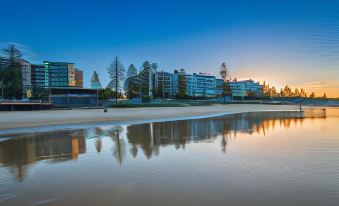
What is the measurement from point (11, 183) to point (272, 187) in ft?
21.2

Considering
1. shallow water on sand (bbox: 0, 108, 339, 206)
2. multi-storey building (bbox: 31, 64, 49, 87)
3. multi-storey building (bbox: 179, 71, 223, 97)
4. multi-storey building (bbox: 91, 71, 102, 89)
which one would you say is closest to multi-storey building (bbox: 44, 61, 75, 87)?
multi-storey building (bbox: 31, 64, 49, 87)

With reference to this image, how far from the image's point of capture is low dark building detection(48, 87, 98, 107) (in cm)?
6450

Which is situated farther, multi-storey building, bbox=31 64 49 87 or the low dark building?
multi-storey building, bbox=31 64 49 87

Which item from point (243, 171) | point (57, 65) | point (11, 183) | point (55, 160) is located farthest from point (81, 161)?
point (57, 65)

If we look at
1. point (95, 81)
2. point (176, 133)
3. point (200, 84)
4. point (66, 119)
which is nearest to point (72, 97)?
point (66, 119)

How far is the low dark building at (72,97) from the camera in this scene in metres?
64.5

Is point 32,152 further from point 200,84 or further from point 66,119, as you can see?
point 200,84

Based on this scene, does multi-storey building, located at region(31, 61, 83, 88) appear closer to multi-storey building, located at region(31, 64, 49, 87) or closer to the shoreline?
multi-storey building, located at region(31, 64, 49, 87)

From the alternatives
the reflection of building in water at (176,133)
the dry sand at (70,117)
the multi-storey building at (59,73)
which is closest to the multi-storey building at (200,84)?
the multi-storey building at (59,73)

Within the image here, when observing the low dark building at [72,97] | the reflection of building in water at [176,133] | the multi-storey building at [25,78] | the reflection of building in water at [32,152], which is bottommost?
the reflection of building in water at [176,133]

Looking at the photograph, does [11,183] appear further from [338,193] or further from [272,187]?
[338,193]

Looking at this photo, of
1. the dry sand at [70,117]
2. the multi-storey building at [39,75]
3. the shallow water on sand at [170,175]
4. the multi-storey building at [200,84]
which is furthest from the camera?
the multi-storey building at [200,84]

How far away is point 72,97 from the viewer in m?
65.6

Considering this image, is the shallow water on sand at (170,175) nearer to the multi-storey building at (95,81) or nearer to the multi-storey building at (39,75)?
the multi-storey building at (95,81)
